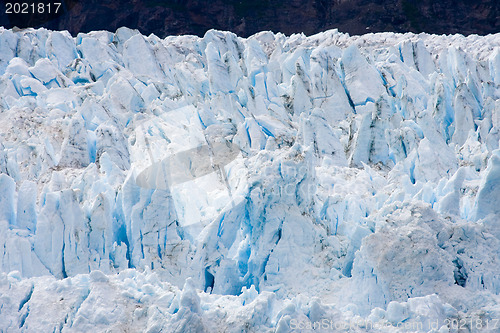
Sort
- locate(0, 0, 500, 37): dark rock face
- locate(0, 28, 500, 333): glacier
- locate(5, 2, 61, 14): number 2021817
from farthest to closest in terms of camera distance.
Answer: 1. locate(0, 0, 500, 37): dark rock face
2. locate(5, 2, 61, 14): number 2021817
3. locate(0, 28, 500, 333): glacier

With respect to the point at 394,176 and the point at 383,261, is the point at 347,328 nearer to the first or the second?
the point at 383,261

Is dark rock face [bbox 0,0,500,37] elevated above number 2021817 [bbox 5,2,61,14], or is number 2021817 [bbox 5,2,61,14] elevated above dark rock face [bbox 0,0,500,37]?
number 2021817 [bbox 5,2,61,14]

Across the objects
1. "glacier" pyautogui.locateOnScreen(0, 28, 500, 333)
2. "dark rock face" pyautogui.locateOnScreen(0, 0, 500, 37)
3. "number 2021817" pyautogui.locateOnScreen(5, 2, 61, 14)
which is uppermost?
"number 2021817" pyautogui.locateOnScreen(5, 2, 61, 14)

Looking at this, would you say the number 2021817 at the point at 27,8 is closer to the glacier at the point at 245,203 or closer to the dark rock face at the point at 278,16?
the dark rock face at the point at 278,16

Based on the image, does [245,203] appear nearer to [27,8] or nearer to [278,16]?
[27,8]

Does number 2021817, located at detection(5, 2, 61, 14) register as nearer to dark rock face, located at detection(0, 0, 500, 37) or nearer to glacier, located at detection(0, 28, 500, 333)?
dark rock face, located at detection(0, 0, 500, 37)

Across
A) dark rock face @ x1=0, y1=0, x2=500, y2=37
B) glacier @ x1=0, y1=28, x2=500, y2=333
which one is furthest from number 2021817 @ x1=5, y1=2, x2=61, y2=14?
glacier @ x1=0, y1=28, x2=500, y2=333

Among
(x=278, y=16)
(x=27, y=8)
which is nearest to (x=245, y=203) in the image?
(x=27, y=8)

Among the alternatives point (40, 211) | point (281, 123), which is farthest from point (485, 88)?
point (40, 211)
